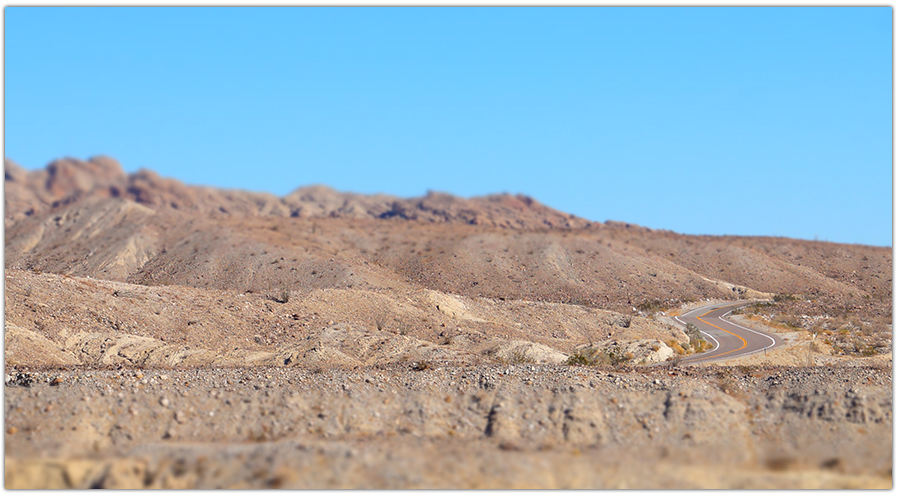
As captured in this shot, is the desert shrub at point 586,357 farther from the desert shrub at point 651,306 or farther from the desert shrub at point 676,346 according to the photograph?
the desert shrub at point 651,306

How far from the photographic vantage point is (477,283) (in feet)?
240

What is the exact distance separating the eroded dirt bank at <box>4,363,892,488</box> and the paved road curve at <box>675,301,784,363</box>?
14.7 m

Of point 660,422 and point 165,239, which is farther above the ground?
point 165,239

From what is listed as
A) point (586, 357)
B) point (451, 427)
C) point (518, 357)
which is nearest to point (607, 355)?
point (586, 357)

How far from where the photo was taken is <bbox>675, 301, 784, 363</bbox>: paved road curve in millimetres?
39938

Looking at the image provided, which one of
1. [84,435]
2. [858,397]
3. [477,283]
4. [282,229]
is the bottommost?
[84,435]

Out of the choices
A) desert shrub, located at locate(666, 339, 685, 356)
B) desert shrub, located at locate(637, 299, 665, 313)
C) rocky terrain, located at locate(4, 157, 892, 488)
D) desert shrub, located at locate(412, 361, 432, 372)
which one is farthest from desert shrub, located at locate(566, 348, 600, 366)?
desert shrub, located at locate(637, 299, 665, 313)

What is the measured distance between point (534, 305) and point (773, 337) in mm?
15330

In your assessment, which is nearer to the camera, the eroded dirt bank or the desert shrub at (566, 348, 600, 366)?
the eroded dirt bank

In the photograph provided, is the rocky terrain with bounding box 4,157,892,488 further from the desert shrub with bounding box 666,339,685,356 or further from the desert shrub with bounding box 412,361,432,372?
the desert shrub with bounding box 666,339,685,356

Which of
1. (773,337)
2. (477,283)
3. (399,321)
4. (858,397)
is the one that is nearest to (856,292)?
(773,337)

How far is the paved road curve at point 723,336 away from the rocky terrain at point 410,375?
1639mm

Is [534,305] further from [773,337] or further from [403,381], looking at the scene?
[403,381]

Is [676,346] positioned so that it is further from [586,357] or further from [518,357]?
[518,357]
